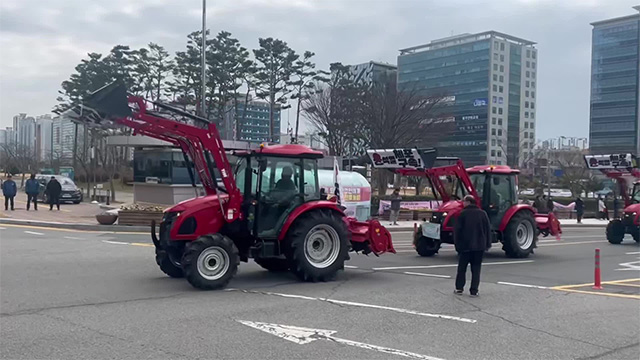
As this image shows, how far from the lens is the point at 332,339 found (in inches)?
293

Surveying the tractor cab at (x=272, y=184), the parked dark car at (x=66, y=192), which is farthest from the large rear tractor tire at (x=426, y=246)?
the parked dark car at (x=66, y=192)

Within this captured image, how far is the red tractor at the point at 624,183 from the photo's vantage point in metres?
20.8

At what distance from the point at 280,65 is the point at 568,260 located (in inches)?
1487

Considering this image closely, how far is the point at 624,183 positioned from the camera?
71.4 ft

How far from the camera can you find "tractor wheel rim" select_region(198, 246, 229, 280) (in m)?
10.4

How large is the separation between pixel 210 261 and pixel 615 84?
11360cm

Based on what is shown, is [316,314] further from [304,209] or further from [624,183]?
[624,183]

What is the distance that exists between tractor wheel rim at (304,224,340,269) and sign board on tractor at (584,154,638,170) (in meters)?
13.0

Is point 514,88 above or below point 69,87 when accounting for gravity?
above

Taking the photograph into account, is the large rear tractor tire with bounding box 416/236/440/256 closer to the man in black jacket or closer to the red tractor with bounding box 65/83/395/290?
the red tractor with bounding box 65/83/395/290

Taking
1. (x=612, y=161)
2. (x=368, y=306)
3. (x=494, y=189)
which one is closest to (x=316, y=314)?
(x=368, y=306)

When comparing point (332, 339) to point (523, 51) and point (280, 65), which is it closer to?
point (280, 65)

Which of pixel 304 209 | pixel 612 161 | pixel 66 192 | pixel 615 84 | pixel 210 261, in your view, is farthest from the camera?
pixel 615 84

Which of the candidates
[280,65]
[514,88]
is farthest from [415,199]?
[514,88]
